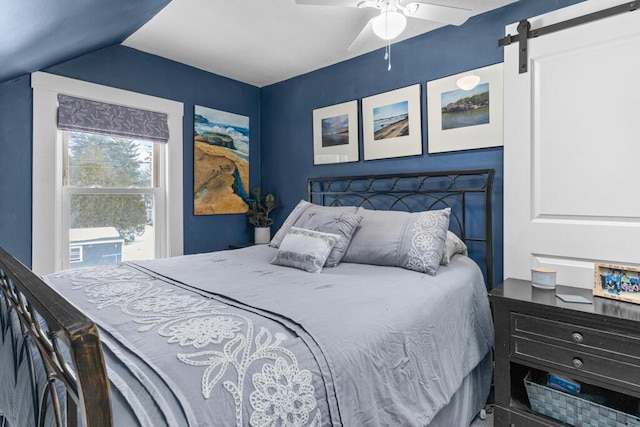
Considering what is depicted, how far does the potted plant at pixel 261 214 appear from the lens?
3613 mm

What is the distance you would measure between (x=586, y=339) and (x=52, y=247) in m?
3.24

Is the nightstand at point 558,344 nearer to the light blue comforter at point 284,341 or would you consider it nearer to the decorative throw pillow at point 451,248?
the light blue comforter at point 284,341

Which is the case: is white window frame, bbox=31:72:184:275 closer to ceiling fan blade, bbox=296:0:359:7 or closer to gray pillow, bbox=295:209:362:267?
gray pillow, bbox=295:209:362:267

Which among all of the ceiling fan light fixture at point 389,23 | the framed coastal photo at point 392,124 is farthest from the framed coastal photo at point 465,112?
the ceiling fan light fixture at point 389,23

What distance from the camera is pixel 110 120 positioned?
108 inches

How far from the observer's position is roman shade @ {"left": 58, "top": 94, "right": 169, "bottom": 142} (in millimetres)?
2547

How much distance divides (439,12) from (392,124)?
1029 millimetres

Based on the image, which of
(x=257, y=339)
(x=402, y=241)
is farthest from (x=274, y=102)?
(x=257, y=339)

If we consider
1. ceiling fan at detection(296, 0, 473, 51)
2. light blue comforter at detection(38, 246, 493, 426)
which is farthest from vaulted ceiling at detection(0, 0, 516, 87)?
light blue comforter at detection(38, 246, 493, 426)

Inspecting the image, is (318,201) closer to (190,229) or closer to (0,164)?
(190,229)

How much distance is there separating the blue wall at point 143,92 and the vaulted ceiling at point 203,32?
0.13m

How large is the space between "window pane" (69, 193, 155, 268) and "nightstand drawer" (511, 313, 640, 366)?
2882 millimetres

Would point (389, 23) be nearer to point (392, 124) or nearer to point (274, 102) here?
point (392, 124)

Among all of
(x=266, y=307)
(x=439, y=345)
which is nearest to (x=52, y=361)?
(x=266, y=307)
